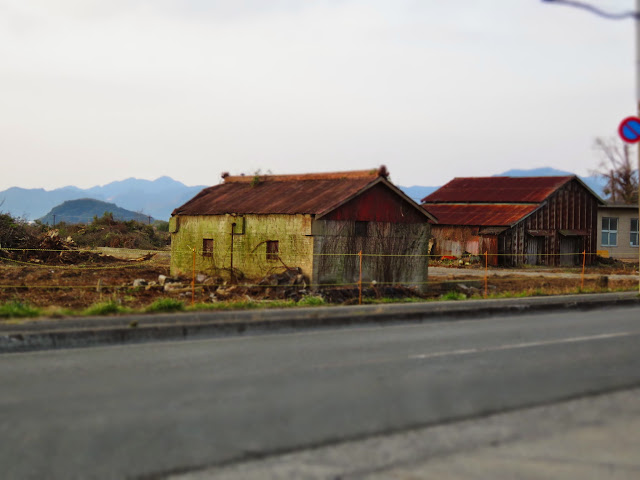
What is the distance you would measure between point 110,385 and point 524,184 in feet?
138

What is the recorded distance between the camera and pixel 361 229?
78.1 ft

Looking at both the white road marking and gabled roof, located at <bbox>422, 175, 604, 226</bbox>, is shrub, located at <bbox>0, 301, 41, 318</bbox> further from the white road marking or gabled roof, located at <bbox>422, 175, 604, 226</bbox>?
gabled roof, located at <bbox>422, 175, 604, 226</bbox>

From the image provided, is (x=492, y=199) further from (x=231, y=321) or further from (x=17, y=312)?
(x=17, y=312)

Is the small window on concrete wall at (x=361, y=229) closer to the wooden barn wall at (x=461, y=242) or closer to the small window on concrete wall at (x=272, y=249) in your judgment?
the small window on concrete wall at (x=272, y=249)

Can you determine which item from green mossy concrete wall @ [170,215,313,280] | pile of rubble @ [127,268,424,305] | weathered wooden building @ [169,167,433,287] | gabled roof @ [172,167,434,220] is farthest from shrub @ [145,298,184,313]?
gabled roof @ [172,167,434,220]

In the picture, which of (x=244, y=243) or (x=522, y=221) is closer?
(x=244, y=243)

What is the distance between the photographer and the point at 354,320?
1449cm

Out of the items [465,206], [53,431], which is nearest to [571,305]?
[53,431]

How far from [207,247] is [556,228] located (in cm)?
2605

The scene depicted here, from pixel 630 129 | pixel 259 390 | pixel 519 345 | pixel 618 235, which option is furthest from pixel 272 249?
pixel 618 235

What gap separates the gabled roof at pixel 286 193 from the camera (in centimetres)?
2345

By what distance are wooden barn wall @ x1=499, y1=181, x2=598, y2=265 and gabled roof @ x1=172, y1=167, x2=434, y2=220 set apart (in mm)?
17800

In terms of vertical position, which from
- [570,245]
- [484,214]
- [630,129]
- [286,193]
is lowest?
[570,245]

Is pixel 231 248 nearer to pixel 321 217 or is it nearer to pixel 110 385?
pixel 321 217
